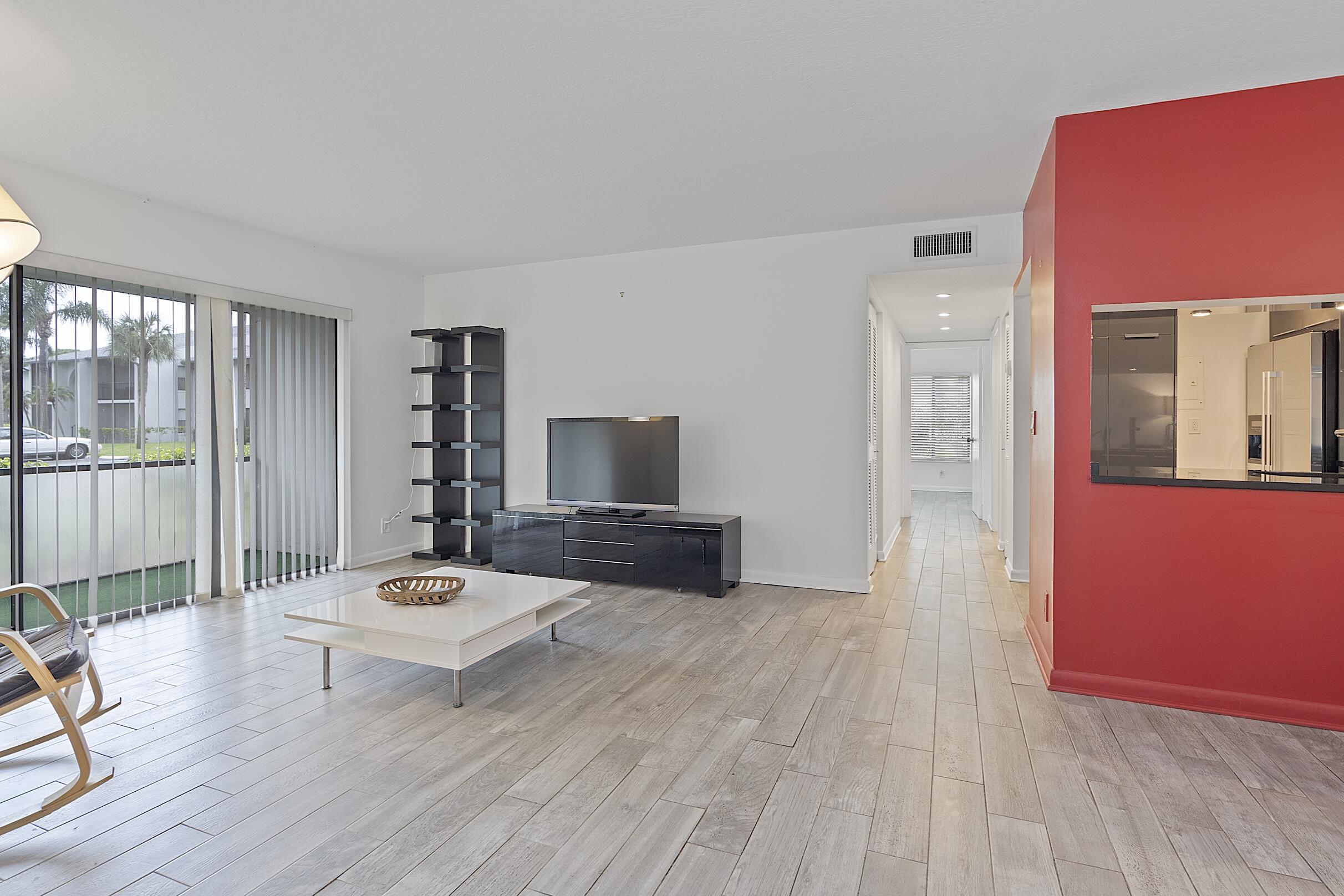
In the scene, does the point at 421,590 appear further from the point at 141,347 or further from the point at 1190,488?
the point at 1190,488

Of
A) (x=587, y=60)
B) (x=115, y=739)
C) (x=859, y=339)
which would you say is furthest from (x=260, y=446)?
(x=859, y=339)

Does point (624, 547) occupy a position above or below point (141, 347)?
below

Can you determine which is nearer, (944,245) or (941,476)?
(944,245)

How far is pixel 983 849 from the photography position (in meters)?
1.98

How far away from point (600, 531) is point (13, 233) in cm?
369

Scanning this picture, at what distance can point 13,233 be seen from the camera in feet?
7.15

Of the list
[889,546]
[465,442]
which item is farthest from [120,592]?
[889,546]

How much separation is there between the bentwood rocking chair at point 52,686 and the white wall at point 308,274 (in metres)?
2.43

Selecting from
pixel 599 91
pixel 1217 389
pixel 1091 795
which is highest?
pixel 599 91

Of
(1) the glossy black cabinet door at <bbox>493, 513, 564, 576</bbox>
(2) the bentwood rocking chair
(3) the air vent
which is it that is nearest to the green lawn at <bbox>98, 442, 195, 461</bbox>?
(2) the bentwood rocking chair

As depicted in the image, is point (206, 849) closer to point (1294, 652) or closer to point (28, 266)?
point (28, 266)

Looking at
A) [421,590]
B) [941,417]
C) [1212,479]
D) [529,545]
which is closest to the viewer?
[1212,479]

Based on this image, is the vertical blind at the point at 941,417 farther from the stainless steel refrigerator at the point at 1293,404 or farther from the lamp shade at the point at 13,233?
the lamp shade at the point at 13,233

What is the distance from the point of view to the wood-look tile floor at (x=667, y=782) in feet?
6.13
